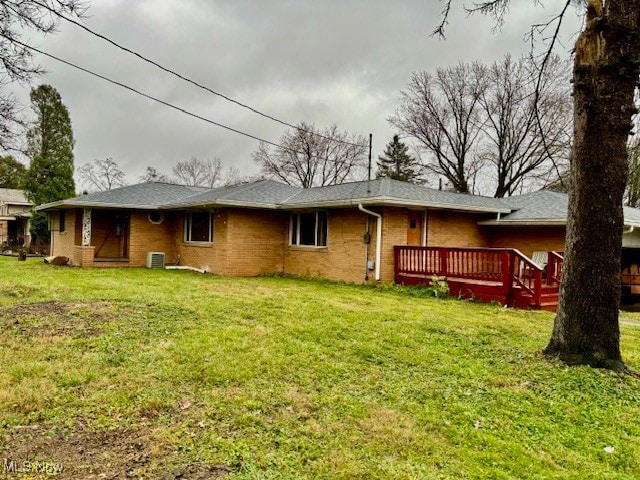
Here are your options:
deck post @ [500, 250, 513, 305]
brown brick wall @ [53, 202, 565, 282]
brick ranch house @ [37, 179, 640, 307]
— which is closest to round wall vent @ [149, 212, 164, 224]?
brick ranch house @ [37, 179, 640, 307]

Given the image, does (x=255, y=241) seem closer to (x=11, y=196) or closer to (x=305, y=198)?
(x=305, y=198)

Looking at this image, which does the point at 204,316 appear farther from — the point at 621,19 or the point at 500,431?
the point at 621,19

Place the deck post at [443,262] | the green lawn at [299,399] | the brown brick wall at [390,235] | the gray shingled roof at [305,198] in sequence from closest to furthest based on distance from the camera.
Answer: the green lawn at [299,399], the deck post at [443,262], the brown brick wall at [390,235], the gray shingled roof at [305,198]

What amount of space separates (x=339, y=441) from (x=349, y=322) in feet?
12.7

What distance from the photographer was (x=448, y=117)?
31.3 meters

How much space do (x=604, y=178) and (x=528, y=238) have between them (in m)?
10.4

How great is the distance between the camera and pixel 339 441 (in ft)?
10.2

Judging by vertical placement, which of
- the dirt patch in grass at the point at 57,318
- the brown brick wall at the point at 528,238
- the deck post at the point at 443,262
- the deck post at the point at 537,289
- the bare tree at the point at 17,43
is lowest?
the dirt patch in grass at the point at 57,318

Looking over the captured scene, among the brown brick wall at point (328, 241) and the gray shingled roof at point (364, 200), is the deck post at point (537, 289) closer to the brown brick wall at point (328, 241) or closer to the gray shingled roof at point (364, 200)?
the gray shingled roof at point (364, 200)

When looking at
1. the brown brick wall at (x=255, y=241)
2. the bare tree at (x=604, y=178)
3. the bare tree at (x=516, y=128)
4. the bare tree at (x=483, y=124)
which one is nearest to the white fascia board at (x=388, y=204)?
the brown brick wall at (x=255, y=241)

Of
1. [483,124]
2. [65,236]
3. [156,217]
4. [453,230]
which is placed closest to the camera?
[453,230]

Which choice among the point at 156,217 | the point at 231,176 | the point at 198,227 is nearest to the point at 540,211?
the point at 198,227

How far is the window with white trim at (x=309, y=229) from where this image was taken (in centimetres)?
1410

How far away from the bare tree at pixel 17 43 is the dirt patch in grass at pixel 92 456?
6747 mm
